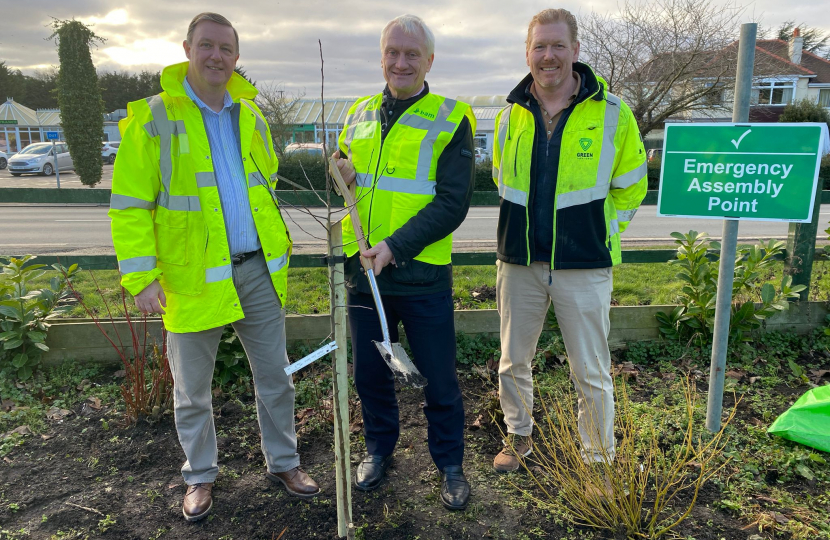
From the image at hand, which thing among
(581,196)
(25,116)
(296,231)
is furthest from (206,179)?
(25,116)

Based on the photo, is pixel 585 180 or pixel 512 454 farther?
pixel 512 454

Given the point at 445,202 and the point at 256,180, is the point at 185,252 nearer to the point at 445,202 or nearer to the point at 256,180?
the point at 256,180

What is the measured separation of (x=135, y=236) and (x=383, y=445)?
1.59 meters

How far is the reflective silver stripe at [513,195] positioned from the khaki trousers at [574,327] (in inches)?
13.5

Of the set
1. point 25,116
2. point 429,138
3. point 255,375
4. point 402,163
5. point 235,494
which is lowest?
point 235,494

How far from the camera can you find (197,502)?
262 centimetres

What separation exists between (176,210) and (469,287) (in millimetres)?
3676

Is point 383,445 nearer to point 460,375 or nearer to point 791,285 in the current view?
point 460,375

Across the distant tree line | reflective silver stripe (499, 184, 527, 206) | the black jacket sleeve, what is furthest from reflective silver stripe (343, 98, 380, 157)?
the distant tree line

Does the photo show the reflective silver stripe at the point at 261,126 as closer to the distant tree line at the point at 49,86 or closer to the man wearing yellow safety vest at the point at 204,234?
the man wearing yellow safety vest at the point at 204,234

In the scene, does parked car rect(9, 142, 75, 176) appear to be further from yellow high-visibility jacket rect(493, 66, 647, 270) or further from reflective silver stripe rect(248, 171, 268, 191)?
yellow high-visibility jacket rect(493, 66, 647, 270)

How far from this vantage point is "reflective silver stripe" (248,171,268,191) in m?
2.59

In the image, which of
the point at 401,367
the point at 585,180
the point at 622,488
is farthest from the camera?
the point at 585,180

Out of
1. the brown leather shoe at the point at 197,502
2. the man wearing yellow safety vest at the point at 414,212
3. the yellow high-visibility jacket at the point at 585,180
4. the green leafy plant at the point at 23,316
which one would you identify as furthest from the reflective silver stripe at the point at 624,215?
the green leafy plant at the point at 23,316
